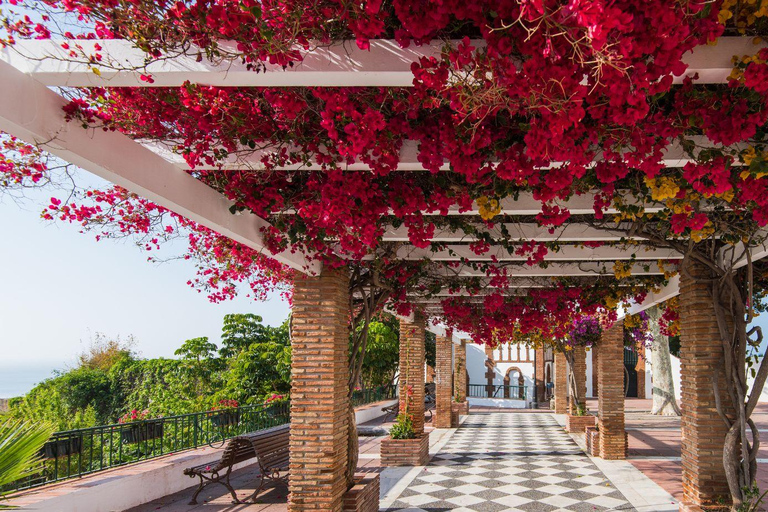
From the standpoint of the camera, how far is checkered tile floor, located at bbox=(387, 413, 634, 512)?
7.51 m

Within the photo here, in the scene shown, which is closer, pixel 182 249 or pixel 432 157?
pixel 432 157

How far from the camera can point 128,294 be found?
61500 millimetres

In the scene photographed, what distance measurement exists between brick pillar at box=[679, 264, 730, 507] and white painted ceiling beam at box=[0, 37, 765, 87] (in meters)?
3.64

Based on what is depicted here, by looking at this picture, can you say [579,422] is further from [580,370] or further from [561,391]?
[561,391]

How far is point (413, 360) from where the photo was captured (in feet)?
37.1

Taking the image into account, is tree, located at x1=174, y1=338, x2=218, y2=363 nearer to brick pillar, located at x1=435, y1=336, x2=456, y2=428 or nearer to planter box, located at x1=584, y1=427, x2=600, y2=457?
brick pillar, located at x1=435, y1=336, x2=456, y2=428

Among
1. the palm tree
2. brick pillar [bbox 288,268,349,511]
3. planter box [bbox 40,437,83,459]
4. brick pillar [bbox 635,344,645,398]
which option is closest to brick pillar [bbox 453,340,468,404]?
brick pillar [bbox 635,344,645,398]

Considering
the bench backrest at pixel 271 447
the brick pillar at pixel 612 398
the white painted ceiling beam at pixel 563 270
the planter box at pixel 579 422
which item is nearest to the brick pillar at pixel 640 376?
the planter box at pixel 579 422

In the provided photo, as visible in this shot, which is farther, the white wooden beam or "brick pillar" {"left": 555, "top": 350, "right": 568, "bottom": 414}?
"brick pillar" {"left": 555, "top": 350, "right": 568, "bottom": 414}

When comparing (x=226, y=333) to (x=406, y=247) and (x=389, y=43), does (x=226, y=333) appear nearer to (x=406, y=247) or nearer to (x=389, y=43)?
(x=406, y=247)

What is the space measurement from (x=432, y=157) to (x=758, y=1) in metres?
1.49

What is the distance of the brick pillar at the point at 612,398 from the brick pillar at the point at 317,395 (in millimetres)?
6137

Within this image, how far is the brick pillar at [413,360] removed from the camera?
10906 mm

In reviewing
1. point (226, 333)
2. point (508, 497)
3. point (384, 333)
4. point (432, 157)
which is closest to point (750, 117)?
point (432, 157)
